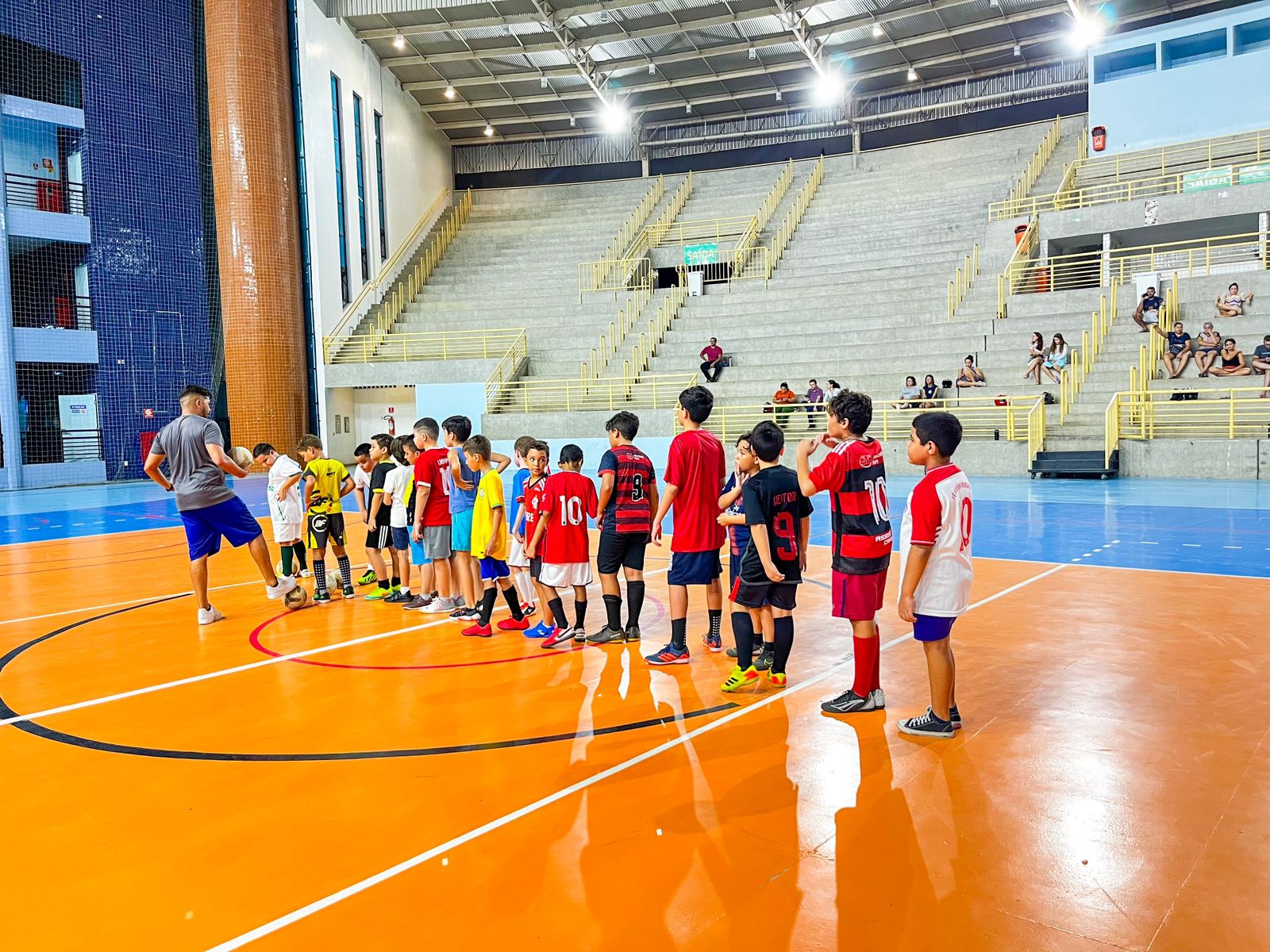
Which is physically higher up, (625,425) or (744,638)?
(625,425)

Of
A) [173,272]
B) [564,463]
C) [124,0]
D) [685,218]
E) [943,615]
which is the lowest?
[943,615]

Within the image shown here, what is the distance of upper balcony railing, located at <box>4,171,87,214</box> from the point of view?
79.3 feet

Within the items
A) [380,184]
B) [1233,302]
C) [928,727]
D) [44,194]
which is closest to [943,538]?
[928,727]

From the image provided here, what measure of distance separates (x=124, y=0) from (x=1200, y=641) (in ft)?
100

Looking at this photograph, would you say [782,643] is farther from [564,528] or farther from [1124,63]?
[1124,63]

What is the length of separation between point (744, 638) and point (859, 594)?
863 millimetres

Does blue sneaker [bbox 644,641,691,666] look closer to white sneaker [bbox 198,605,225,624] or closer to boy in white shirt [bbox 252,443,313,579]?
white sneaker [bbox 198,605,225,624]

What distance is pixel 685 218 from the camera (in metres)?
35.3

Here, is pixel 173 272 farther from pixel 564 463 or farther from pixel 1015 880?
pixel 1015 880

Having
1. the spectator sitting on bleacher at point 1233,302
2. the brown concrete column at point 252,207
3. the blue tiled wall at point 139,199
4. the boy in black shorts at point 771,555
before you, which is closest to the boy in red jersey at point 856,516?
the boy in black shorts at point 771,555

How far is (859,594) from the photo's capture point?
476cm

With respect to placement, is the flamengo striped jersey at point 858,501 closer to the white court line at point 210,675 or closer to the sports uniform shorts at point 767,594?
the sports uniform shorts at point 767,594

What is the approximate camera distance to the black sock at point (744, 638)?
5348mm

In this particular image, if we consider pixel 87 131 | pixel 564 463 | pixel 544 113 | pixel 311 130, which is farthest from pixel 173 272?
pixel 564 463
